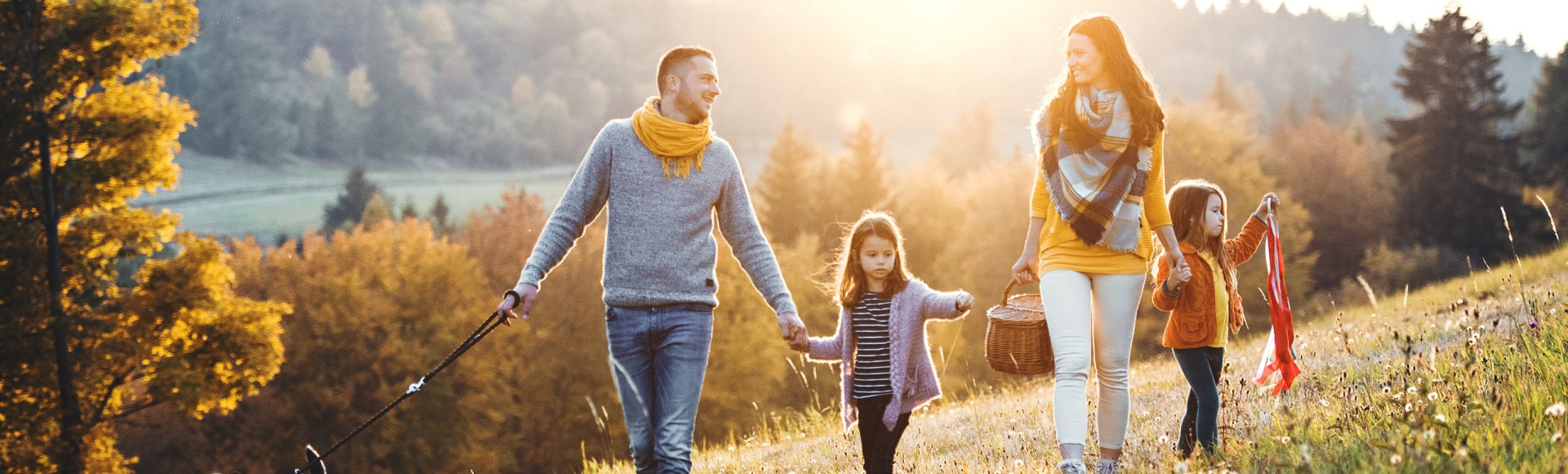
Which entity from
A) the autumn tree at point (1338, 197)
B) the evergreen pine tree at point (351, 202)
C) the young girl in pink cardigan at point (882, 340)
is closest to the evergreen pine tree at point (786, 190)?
the autumn tree at point (1338, 197)

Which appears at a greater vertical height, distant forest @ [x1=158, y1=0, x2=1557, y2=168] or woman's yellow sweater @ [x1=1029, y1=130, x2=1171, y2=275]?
distant forest @ [x1=158, y1=0, x2=1557, y2=168]

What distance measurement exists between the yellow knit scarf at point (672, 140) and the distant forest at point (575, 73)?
101 meters

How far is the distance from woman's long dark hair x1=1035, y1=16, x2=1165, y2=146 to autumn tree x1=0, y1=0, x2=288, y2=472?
1537 cm

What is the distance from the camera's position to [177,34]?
53.0 feet

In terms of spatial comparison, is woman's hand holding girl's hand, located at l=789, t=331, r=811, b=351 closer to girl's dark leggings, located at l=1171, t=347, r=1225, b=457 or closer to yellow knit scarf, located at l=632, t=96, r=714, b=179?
yellow knit scarf, located at l=632, t=96, r=714, b=179

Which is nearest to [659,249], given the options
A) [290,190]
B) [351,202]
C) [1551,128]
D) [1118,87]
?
[1118,87]

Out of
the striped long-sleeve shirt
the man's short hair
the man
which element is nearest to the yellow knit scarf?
the man

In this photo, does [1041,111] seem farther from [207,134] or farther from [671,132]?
[207,134]

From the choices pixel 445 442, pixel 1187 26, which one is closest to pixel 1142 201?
pixel 445 442

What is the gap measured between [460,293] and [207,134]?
92.9 meters

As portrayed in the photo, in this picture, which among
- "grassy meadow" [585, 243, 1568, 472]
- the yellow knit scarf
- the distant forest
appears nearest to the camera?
"grassy meadow" [585, 243, 1568, 472]

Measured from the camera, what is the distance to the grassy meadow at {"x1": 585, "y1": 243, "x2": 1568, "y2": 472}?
333 centimetres

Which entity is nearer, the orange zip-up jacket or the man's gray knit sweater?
the man's gray knit sweater

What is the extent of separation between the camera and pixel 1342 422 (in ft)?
13.5
